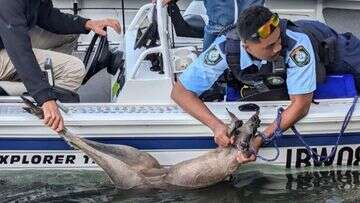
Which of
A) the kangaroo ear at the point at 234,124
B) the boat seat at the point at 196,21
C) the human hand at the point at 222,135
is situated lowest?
the human hand at the point at 222,135

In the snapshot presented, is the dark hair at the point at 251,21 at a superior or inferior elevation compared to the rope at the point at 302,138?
superior

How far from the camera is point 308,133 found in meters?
5.50

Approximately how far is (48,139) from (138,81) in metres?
0.73

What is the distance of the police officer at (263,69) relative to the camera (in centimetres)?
514

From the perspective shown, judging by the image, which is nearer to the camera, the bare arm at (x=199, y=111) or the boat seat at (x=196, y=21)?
the bare arm at (x=199, y=111)

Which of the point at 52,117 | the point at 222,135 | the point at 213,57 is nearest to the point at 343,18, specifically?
the point at 213,57

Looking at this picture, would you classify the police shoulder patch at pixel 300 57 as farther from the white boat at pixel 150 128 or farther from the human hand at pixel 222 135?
the human hand at pixel 222 135

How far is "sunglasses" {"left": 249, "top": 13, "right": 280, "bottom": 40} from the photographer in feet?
16.1

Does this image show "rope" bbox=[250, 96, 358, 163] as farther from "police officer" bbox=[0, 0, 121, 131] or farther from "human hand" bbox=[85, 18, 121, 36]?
"human hand" bbox=[85, 18, 121, 36]

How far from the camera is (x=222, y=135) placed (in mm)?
5223

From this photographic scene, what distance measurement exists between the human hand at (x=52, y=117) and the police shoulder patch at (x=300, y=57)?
1557mm

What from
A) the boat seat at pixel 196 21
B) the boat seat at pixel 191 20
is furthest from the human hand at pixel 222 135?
the boat seat at pixel 196 21

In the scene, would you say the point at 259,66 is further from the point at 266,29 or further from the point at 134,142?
the point at 134,142

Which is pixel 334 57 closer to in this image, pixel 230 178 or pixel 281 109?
pixel 281 109
